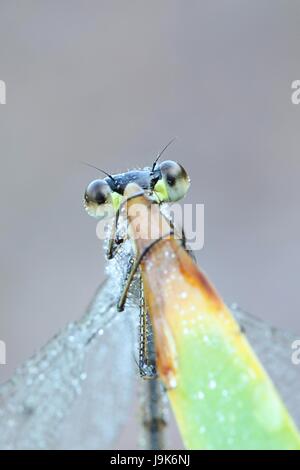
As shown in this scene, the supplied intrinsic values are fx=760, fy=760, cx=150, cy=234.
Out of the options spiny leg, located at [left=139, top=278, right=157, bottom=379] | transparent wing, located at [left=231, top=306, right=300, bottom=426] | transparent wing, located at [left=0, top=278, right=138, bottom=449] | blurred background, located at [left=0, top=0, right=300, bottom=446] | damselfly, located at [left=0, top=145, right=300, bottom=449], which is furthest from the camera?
blurred background, located at [left=0, top=0, right=300, bottom=446]

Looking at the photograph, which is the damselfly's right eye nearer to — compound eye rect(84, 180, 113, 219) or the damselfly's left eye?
compound eye rect(84, 180, 113, 219)

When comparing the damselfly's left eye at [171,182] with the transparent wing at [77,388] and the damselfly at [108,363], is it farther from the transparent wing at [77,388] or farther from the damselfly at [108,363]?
the transparent wing at [77,388]

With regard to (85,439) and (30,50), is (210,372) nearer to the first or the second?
(85,439)

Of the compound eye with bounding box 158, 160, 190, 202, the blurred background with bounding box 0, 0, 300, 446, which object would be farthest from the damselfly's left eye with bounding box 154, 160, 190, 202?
the blurred background with bounding box 0, 0, 300, 446

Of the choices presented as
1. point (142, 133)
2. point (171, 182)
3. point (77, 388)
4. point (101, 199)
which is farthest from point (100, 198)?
point (142, 133)

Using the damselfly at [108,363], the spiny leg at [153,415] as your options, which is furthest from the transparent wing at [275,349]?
the spiny leg at [153,415]

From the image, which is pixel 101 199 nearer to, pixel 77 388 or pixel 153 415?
pixel 77 388
